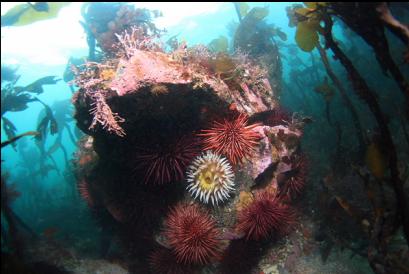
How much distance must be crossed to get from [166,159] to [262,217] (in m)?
2.20

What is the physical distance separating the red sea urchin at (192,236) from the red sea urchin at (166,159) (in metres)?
0.82

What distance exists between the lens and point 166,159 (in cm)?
576

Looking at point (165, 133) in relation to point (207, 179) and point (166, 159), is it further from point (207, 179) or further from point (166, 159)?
point (207, 179)

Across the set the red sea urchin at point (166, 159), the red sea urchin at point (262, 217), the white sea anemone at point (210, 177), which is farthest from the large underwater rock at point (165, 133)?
the red sea urchin at point (262, 217)

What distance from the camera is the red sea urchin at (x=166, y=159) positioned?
573 cm

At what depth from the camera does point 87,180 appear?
7.39 m

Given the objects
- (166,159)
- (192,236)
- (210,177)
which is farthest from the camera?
(210,177)

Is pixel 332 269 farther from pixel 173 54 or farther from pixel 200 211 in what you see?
pixel 173 54

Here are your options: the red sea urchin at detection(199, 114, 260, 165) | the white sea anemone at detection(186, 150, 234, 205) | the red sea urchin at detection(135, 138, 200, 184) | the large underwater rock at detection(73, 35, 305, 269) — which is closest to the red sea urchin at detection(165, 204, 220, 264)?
the large underwater rock at detection(73, 35, 305, 269)

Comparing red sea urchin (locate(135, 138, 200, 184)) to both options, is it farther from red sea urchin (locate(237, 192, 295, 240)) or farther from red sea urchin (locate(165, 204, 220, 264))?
red sea urchin (locate(237, 192, 295, 240))

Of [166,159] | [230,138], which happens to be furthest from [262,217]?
[166,159]

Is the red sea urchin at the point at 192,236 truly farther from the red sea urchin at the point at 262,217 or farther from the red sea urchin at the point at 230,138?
the red sea urchin at the point at 230,138

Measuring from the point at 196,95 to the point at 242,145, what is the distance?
139 cm

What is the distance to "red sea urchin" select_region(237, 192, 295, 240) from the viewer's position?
5.52m
